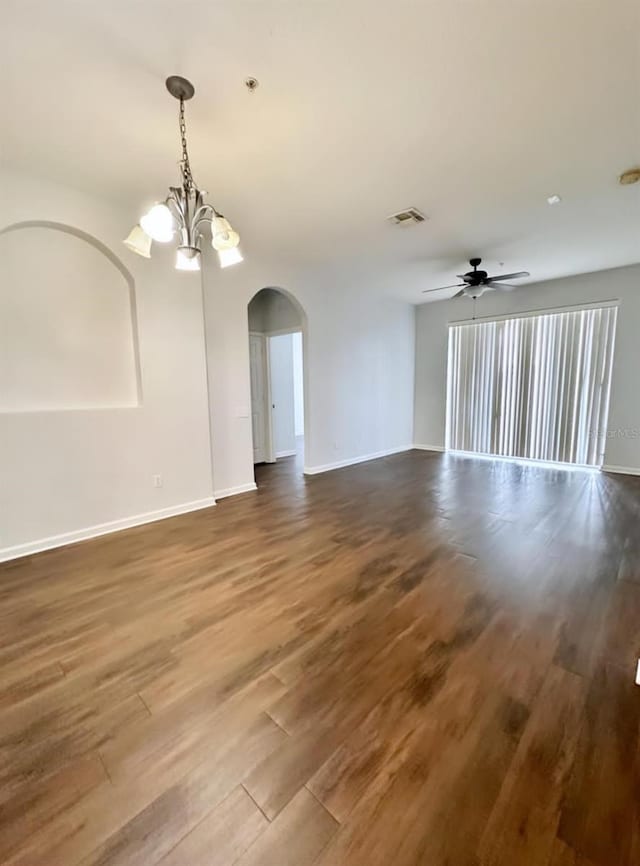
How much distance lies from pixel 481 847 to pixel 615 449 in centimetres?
590

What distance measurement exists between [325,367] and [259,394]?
143 cm

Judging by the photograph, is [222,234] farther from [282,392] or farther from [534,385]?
[534,385]

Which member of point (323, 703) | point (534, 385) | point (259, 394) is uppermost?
point (534, 385)

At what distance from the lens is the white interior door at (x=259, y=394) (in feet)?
20.5

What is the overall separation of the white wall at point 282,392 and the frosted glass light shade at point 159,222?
4.39 meters

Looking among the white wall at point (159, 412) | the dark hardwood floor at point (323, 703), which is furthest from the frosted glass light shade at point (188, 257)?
the dark hardwood floor at point (323, 703)

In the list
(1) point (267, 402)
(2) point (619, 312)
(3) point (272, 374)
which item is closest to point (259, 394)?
(1) point (267, 402)

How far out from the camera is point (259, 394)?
6375mm

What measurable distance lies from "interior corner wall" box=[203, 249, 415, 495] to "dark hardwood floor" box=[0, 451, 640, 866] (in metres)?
1.75

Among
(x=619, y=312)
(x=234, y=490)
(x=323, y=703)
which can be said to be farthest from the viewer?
(x=619, y=312)

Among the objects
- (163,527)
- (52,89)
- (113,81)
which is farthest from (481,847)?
(52,89)

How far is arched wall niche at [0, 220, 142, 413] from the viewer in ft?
9.62

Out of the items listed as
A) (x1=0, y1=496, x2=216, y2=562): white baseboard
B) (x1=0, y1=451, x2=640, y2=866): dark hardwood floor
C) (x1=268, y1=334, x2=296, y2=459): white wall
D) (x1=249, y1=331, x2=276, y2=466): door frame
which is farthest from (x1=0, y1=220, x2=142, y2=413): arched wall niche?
(x1=268, y1=334, x2=296, y2=459): white wall

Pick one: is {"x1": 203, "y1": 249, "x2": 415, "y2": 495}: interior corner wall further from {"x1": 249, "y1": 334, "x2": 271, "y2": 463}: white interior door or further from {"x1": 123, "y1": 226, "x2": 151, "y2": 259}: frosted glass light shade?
{"x1": 123, "y1": 226, "x2": 151, "y2": 259}: frosted glass light shade
